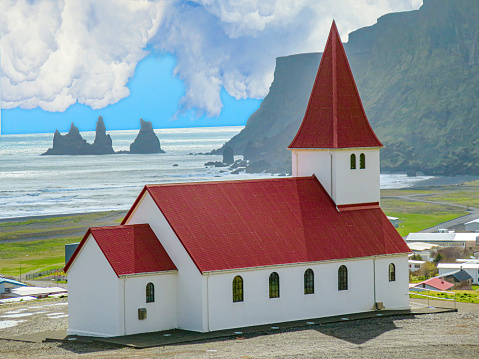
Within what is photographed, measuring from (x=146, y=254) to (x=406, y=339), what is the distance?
34.7 ft

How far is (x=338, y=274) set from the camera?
37250 millimetres

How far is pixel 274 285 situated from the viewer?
35.5 m

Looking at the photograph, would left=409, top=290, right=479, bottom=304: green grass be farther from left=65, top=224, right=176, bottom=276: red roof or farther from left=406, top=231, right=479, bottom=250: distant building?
left=406, top=231, right=479, bottom=250: distant building

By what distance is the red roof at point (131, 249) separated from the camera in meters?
33.7

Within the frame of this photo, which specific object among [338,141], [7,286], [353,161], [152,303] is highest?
[338,141]

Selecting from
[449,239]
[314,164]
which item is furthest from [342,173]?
[449,239]

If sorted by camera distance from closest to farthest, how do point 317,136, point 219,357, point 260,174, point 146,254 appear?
point 219,357, point 146,254, point 317,136, point 260,174

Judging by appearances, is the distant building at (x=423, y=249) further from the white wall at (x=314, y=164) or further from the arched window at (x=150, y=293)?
the arched window at (x=150, y=293)

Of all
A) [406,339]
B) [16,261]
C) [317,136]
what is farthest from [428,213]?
[406,339]

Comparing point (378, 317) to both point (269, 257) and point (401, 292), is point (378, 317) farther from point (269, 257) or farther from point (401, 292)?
point (269, 257)

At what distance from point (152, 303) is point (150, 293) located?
15.7 inches

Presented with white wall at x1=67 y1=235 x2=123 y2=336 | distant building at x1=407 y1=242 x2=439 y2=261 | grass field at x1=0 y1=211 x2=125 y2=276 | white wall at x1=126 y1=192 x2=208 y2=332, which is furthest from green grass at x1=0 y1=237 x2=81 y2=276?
white wall at x1=126 y1=192 x2=208 y2=332

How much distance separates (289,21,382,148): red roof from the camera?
40031mm

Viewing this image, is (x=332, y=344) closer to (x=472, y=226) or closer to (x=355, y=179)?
(x=355, y=179)
